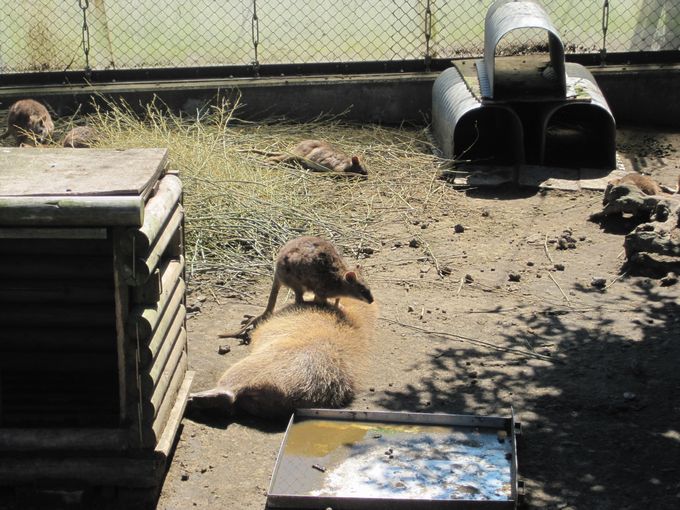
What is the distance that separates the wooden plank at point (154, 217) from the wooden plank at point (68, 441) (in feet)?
3.00

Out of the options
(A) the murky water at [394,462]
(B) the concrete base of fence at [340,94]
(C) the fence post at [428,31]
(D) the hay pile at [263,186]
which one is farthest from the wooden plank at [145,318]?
(C) the fence post at [428,31]

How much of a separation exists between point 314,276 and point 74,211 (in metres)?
2.80

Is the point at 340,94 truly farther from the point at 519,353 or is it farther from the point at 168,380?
the point at 168,380

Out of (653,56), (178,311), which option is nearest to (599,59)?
(653,56)

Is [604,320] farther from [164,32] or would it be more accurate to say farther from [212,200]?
[164,32]

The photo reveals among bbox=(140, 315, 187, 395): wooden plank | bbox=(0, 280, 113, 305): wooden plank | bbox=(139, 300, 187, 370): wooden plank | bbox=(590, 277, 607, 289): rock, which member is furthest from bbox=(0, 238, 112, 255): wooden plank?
bbox=(590, 277, 607, 289): rock

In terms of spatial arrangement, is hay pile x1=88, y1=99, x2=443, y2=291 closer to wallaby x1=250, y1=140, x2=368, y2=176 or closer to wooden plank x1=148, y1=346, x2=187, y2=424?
wallaby x1=250, y1=140, x2=368, y2=176

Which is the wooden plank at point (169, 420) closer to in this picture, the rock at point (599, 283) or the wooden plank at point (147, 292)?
the wooden plank at point (147, 292)

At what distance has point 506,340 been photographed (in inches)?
266

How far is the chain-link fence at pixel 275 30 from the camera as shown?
40.3 feet

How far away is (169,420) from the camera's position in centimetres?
527

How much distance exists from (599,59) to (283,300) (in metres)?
6.55

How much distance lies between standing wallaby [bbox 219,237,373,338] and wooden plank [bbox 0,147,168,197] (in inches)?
68.9

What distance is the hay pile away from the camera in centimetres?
830
